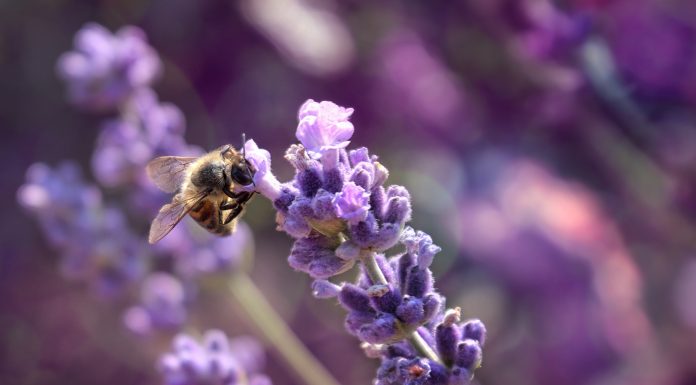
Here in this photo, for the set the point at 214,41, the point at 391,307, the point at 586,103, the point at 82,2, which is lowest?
the point at 391,307

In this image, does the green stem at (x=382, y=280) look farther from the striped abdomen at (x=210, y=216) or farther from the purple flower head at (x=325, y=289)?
the striped abdomen at (x=210, y=216)

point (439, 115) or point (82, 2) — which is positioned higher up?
point (82, 2)

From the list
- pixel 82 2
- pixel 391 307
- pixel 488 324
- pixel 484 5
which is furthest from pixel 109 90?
pixel 82 2

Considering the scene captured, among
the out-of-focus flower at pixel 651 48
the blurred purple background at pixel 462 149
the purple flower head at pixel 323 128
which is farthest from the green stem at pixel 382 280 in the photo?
the out-of-focus flower at pixel 651 48

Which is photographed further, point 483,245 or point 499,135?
point 499,135

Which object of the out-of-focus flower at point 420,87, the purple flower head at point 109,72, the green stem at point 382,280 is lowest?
the green stem at point 382,280

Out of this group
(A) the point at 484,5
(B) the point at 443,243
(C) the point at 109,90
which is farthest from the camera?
(B) the point at 443,243

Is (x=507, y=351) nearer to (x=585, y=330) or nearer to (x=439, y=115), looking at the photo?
(x=585, y=330)

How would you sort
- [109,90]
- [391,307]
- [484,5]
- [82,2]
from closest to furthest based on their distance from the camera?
[391,307], [109,90], [484,5], [82,2]
